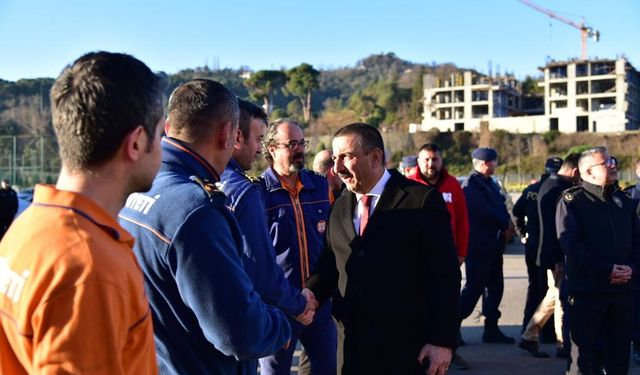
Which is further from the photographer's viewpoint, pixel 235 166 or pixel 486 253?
pixel 486 253

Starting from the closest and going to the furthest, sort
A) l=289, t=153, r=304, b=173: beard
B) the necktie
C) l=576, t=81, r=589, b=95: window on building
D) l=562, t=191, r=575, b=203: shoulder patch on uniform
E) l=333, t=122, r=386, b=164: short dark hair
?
the necktie, l=333, t=122, r=386, b=164: short dark hair, l=289, t=153, r=304, b=173: beard, l=562, t=191, r=575, b=203: shoulder patch on uniform, l=576, t=81, r=589, b=95: window on building

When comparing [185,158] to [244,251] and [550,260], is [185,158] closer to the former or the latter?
[244,251]

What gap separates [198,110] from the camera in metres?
2.53

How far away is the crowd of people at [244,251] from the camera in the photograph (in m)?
1.40

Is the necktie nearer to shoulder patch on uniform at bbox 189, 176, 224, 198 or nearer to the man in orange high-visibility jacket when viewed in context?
shoulder patch on uniform at bbox 189, 176, 224, 198

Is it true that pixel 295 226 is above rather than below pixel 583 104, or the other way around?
below

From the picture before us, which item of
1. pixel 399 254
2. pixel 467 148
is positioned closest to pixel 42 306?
pixel 399 254

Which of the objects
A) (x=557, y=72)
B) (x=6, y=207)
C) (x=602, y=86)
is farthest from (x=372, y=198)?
(x=557, y=72)

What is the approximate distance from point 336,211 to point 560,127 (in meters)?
95.6

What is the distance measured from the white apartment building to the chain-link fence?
6260cm

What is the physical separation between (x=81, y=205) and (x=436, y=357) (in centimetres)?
221

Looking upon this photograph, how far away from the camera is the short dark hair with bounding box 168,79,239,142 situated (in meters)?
2.53

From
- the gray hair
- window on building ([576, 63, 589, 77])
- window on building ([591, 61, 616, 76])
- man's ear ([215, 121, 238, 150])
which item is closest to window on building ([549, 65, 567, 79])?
window on building ([576, 63, 589, 77])

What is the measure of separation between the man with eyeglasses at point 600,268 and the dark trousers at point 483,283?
1.87 m
